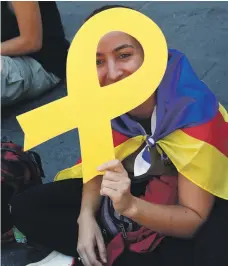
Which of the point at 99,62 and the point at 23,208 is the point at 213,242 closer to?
A: the point at 99,62

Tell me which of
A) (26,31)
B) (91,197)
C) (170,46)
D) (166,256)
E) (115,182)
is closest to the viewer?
(115,182)

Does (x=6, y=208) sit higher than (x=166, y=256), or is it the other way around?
(x=166, y=256)

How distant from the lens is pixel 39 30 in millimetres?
2689

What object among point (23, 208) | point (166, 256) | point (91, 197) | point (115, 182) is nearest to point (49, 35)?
point (23, 208)

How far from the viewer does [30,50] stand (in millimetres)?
2770

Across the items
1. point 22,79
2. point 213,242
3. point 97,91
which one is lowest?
point 22,79

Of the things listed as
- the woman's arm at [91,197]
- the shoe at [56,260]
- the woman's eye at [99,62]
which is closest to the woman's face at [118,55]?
the woman's eye at [99,62]

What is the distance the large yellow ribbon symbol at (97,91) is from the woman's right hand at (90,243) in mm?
338

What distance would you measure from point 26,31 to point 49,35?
0.21 m

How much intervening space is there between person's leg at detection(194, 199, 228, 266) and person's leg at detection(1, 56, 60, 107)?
4.72 ft

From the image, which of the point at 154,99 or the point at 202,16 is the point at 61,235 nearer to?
the point at 154,99

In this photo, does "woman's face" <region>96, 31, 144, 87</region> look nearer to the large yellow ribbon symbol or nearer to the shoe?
the large yellow ribbon symbol

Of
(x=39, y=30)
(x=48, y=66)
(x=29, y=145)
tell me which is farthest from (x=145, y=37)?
(x=48, y=66)

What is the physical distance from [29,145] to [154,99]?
1.15 ft
